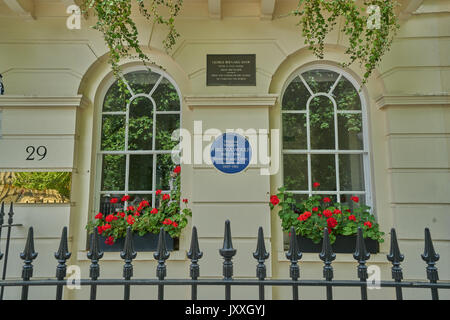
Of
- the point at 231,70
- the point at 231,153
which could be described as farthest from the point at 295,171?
the point at 231,70

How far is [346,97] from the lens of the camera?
4.23 meters

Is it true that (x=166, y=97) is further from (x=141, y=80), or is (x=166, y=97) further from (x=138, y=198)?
(x=138, y=198)

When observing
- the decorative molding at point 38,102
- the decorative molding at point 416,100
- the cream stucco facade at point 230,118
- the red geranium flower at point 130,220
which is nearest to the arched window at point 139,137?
the cream stucco facade at point 230,118

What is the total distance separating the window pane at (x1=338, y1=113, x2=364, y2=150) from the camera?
4.14 meters

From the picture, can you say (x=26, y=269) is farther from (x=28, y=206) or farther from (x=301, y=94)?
(x=301, y=94)

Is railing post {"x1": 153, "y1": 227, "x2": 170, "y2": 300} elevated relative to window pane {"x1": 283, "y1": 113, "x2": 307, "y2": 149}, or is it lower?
lower

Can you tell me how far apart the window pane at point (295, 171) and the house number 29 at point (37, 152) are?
331cm

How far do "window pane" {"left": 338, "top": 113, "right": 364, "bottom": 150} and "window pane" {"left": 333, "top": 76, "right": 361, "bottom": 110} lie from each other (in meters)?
0.13

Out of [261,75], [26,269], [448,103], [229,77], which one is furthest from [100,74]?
[448,103]

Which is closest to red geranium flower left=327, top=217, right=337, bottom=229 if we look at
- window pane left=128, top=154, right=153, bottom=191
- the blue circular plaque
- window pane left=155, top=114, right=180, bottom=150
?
the blue circular plaque

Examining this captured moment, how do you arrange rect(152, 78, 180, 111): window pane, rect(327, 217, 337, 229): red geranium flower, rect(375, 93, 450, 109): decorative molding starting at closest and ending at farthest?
rect(327, 217, 337, 229): red geranium flower < rect(375, 93, 450, 109): decorative molding < rect(152, 78, 180, 111): window pane

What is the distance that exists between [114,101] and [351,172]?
11.9 ft

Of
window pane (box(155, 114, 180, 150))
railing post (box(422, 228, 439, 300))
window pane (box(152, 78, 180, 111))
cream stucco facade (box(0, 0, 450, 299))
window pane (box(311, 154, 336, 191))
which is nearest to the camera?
railing post (box(422, 228, 439, 300))

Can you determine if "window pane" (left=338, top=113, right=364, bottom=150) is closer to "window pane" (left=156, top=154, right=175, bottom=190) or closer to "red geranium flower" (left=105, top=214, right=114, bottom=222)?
"window pane" (left=156, top=154, right=175, bottom=190)
